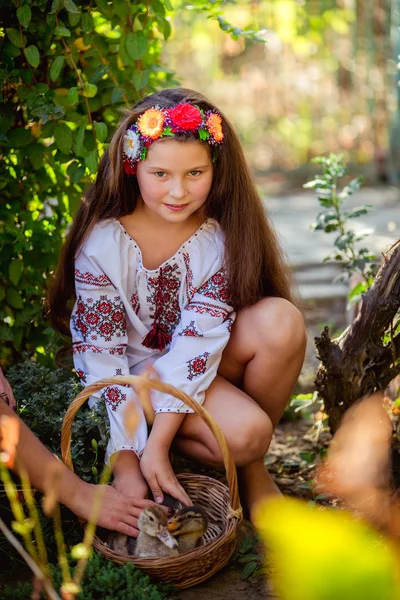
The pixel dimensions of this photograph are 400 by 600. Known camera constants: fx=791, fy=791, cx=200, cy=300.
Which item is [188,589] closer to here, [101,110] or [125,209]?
[125,209]

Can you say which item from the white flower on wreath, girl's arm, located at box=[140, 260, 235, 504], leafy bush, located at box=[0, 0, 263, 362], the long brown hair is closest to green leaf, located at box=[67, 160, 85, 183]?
leafy bush, located at box=[0, 0, 263, 362]

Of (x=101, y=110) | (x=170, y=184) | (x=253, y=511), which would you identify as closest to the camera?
(x=170, y=184)

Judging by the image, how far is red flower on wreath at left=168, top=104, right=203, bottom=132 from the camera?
84.2 inches

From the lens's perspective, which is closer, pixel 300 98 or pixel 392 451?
pixel 392 451

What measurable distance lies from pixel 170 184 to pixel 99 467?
84 centimetres

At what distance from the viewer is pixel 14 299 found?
2.66m

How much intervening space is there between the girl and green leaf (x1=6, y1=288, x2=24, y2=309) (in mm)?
234

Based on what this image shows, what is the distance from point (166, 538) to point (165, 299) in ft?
2.61

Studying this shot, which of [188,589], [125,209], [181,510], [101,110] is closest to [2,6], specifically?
[101,110]

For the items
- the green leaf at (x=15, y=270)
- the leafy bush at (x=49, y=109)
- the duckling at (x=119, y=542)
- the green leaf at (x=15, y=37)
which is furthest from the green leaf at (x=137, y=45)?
the duckling at (x=119, y=542)

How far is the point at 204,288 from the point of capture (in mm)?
2344

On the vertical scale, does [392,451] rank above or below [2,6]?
below

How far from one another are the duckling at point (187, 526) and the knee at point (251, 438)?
32cm

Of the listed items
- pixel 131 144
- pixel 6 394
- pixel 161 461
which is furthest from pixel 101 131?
pixel 161 461
